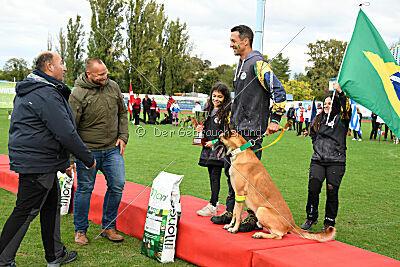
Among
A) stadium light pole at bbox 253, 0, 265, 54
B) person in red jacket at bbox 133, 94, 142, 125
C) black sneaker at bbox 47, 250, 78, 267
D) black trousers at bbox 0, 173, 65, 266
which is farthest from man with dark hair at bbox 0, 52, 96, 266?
person in red jacket at bbox 133, 94, 142, 125

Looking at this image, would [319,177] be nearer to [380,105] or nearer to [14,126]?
[380,105]

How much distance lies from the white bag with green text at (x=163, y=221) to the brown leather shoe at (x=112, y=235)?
0.55m

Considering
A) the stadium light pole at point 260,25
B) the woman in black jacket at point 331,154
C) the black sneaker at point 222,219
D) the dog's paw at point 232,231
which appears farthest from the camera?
the stadium light pole at point 260,25

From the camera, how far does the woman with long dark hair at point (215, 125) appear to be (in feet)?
15.6

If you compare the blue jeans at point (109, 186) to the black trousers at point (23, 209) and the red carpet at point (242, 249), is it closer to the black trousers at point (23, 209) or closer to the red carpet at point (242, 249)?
the red carpet at point (242, 249)

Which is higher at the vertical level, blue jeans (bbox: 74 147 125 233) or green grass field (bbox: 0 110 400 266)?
blue jeans (bbox: 74 147 125 233)

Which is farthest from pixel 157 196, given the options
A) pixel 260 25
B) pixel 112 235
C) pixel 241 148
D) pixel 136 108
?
pixel 136 108

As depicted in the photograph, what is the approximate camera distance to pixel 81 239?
4621 mm

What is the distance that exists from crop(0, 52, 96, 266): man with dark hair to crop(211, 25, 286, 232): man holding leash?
5.69 feet

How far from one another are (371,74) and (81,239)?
3.98 m

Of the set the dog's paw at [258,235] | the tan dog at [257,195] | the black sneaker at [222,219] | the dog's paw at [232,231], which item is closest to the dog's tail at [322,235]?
the tan dog at [257,195]

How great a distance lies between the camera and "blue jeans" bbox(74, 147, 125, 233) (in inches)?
181

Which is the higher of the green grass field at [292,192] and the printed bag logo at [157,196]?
the printed bag logo at [157,196]

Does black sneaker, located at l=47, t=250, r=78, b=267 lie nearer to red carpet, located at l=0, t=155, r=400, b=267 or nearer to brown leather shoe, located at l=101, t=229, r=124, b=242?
brown leather shoe, located at l=101, t=229, r=124, b=242
